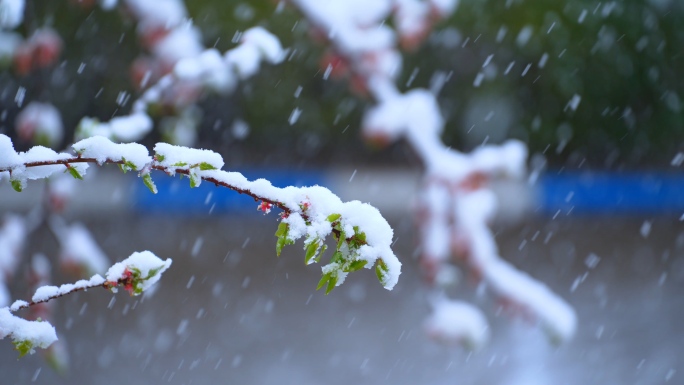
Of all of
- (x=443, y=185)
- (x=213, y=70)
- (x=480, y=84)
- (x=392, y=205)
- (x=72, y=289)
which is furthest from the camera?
(x=480, y=84)

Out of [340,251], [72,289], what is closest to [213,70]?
[72,289]

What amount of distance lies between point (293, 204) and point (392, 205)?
6.44 meters

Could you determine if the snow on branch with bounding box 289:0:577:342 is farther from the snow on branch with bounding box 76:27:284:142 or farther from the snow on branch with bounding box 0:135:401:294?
the snow on branch with bounding box 0:135:401:294

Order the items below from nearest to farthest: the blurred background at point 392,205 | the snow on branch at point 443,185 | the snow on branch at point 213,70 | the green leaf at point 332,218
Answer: the green leaf at point 332,218 < the snow on branch at point 213,70 < the snow on branch at point 443,185 < the blurred background at point 392,205

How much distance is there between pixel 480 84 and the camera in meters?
8.44

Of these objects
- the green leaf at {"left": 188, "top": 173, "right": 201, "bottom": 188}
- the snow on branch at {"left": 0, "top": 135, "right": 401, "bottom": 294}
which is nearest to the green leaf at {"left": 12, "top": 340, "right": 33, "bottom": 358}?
the snow on branch at {"left": 0, "top": 135, "right": 401, "bottom": 294}

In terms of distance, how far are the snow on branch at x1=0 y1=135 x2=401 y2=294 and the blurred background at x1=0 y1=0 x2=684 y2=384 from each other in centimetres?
110

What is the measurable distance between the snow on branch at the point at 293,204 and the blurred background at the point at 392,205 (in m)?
1.10

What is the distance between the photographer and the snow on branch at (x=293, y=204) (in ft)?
2.32

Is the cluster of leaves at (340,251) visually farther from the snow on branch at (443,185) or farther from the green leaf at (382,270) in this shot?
the snow on branch at (443,185)

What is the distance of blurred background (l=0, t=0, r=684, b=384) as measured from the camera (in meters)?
3.73

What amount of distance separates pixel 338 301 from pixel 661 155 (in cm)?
551

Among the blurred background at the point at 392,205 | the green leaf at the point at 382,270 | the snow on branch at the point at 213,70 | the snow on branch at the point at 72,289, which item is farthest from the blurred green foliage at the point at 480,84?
the green leaf at the point at 382,270

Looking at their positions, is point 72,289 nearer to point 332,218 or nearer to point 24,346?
point 24,346
